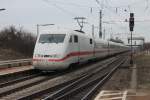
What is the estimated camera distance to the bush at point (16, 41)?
73.6 metres

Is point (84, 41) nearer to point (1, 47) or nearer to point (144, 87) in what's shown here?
point (144, 87)

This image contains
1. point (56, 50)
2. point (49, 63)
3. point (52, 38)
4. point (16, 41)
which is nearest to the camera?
point (49, 63)

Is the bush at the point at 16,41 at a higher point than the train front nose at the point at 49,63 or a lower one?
higher

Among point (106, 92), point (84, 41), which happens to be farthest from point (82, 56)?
point (106, 92)

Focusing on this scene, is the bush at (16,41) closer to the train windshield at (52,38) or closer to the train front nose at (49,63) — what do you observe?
the train windshield at (52,38)

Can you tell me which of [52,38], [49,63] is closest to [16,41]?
[52,38]

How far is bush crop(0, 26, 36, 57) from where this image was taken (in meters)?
73.6

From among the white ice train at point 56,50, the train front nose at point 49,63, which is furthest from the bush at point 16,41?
the train front nose at point 49,63

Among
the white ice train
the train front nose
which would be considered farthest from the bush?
the train front nose

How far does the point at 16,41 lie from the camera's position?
7469cm

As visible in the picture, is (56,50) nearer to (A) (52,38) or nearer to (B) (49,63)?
(B) (49,63)

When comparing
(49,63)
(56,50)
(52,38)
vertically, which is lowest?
(49,63)

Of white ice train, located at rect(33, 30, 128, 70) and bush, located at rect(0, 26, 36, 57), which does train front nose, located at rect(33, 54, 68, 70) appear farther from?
bush, located at rect(0, 26, 36, 57)

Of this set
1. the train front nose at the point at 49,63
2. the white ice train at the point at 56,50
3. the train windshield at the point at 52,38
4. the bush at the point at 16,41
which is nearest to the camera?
the train front nose at the point at 49,63
